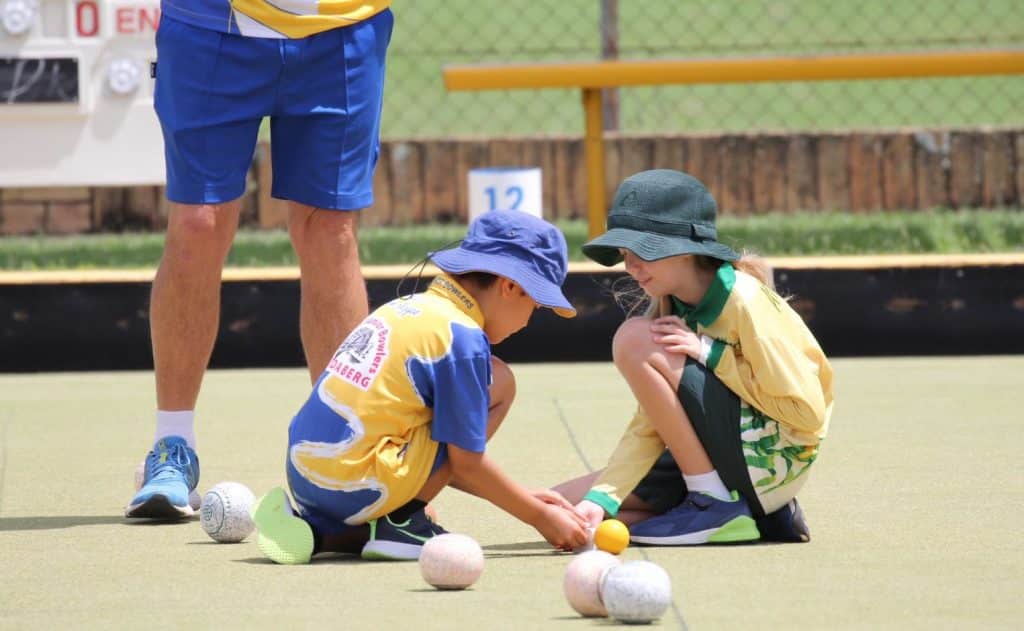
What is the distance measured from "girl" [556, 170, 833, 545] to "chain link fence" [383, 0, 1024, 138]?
709 centimetres

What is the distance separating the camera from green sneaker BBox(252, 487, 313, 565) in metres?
3.88

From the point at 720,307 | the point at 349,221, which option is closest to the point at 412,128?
the point at 349,221

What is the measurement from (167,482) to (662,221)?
126cm

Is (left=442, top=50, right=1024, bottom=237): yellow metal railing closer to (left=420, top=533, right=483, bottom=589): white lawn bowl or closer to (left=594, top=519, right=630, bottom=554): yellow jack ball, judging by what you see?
(left=594, top=519, right=630, bottom=554): yellow jack ball

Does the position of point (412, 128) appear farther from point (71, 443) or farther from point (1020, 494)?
point (1020, 494)

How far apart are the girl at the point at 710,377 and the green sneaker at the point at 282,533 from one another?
1.92ft

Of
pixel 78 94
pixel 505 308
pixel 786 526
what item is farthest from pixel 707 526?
pixel 78 94

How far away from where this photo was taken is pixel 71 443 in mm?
5406

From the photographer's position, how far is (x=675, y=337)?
4.03m

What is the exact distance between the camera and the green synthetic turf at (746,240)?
816 cm

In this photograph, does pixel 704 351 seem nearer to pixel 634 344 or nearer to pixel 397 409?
pixel 634 344

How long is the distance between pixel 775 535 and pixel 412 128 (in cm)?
799

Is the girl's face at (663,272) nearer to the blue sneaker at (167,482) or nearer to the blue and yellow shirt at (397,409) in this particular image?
the blue and yellow shirt at (397,409)

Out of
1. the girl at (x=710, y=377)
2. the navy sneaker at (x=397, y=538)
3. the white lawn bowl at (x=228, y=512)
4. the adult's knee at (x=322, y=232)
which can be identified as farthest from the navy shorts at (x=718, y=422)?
the adult's knee at (x=322, y=232)
